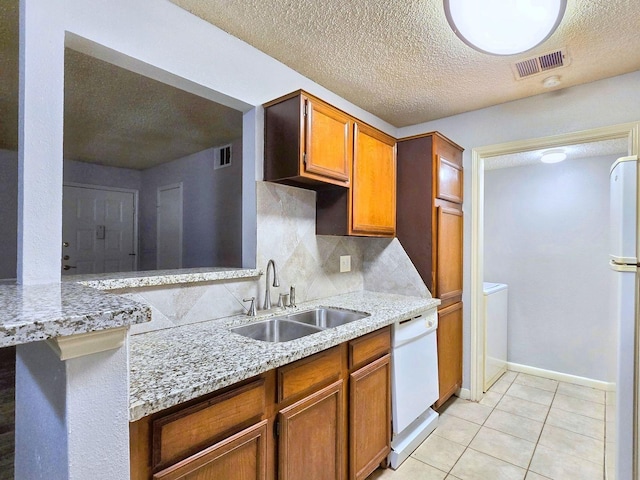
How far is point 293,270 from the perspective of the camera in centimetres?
219

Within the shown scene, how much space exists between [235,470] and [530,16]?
206cm

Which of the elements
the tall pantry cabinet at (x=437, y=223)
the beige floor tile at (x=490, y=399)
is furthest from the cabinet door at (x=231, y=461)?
the beige floor tile at (x=490, y=399)

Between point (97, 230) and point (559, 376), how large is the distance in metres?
5.65

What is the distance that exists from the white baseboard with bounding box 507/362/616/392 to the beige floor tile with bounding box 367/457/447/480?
1.98 meters

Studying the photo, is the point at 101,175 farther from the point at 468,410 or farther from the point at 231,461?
the point at 468,410

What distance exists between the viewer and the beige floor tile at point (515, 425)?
2.26 m

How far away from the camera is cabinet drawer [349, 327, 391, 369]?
5.36 ft

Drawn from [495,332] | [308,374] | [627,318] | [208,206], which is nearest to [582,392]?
[495,332]

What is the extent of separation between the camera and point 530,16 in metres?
1.41

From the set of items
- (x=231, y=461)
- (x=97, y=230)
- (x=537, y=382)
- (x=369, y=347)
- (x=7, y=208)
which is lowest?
(x=537, y=382)

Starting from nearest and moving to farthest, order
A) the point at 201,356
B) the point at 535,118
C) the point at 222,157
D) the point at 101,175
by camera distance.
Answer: the point at 201,356 < the point at 535,118 < the point at 222,157 < the point at 101,175

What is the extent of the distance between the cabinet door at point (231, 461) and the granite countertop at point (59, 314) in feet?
1.81

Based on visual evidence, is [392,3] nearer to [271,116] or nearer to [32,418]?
[271,116]

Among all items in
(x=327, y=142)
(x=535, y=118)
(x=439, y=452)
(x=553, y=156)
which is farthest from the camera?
(x=553, y=156)
